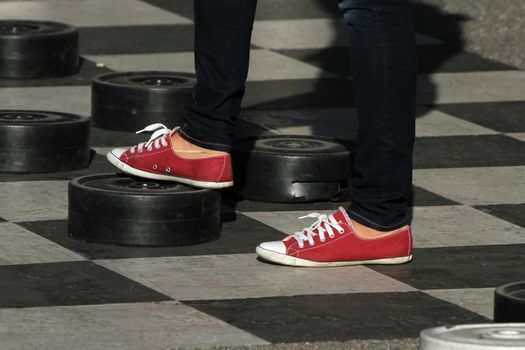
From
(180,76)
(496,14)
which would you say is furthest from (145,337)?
(496,14)

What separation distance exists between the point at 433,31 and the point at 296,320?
3902mm

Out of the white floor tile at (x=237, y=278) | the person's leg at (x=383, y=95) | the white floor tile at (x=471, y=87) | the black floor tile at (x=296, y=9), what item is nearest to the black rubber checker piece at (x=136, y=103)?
the white floor tile at (x=471, y=87)

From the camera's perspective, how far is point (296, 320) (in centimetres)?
314

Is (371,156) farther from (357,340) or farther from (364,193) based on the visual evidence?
(357,340)

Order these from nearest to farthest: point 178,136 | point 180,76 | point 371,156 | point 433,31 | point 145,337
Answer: point 145,337, point 371,156, point 178,136, point 180,76, point 433,31

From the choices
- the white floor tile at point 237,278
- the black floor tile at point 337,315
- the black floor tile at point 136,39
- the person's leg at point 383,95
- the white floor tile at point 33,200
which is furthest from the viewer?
the black floor tile at point 136,39

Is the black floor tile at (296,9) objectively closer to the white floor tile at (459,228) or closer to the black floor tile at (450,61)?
Answer: the black floor tile at (450,61)

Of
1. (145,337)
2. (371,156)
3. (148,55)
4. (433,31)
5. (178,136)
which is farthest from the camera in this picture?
(433,31)

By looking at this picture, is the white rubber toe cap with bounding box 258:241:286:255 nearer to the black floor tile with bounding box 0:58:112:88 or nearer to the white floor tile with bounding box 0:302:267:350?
the white floor tile with bounding box 0:302:267:350

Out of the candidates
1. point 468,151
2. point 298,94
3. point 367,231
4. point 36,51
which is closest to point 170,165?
point 367,231

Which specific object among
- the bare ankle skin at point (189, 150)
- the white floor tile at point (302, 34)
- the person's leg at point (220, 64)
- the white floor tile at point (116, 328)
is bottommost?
the white floor tile at point (116, 328)

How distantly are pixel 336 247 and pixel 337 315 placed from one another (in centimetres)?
42

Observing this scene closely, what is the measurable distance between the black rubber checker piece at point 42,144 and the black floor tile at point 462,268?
1.13m

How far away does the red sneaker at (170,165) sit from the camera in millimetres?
3818
